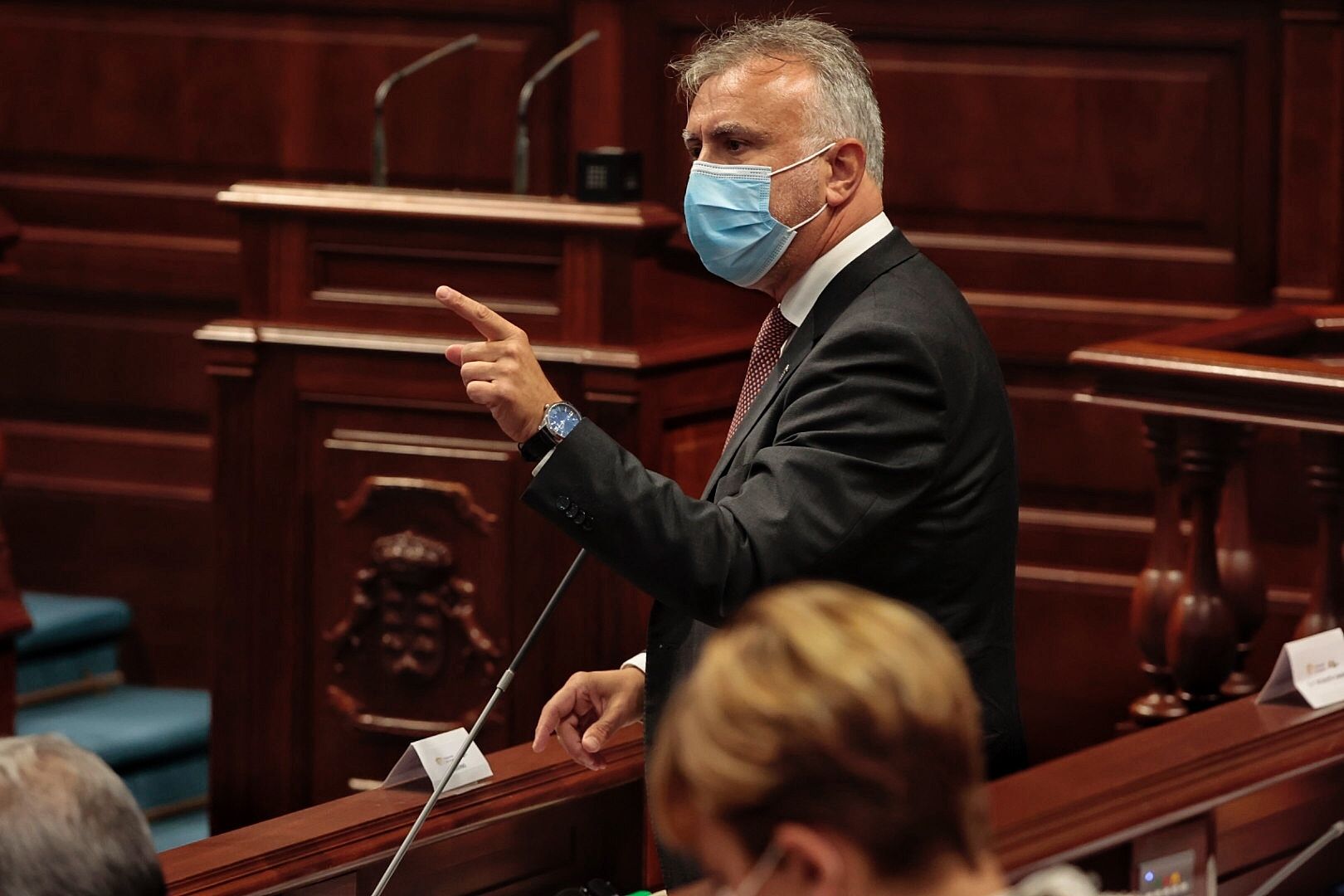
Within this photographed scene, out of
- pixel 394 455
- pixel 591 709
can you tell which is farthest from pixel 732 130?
pixel 394 455

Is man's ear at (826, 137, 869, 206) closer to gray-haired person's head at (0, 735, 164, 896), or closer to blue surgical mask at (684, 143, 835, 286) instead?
blue surgical mask at (684, 143, 835, 286)

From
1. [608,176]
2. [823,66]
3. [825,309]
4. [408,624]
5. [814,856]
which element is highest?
[823,66]

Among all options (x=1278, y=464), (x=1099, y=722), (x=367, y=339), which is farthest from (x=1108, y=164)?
(x=367, y=339)

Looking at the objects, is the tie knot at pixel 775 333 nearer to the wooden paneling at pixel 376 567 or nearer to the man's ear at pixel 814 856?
the man's ear at pixel 814 856

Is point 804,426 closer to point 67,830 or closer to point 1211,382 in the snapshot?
point 67,830

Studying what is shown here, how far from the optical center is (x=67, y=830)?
4.68 feet

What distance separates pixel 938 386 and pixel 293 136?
338 centimetres

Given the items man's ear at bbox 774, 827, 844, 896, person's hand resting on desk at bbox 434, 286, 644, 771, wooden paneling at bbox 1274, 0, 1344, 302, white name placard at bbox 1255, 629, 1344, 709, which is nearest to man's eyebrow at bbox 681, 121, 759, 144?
person's hand resting on desk at bbox 434, 286, 644, 771

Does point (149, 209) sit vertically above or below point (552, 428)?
above

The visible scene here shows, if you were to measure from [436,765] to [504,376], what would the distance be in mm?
652

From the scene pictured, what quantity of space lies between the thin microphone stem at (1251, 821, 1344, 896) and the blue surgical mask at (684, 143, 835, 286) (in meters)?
0.89

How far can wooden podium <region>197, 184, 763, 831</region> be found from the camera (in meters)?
3.68

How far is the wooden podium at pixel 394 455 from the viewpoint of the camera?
3676 mm

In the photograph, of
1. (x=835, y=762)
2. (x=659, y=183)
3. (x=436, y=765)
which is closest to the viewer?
(x=835, y=762)
